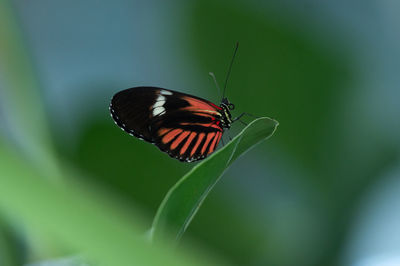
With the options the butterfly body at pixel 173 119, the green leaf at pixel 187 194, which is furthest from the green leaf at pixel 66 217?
the butterfly body at pixel 173 119

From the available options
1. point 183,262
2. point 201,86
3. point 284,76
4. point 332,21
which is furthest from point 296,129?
point 183,262

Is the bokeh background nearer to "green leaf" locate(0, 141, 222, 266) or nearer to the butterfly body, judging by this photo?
the butterfly body

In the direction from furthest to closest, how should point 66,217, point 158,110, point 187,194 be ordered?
point 158,110 < point 187,194 < point 66,217

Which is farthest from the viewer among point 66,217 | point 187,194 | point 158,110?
point 158,110

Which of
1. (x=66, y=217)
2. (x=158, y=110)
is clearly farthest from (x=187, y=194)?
(x=158, y=110)

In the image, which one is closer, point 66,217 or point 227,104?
point 66,217

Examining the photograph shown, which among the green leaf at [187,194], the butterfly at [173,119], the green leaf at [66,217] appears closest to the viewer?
the green leaf at [66,217]

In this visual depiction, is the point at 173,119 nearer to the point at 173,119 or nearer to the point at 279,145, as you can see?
the point at 173,119

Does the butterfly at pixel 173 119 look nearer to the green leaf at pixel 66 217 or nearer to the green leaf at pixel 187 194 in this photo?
the green leaf at pixel 187 194
